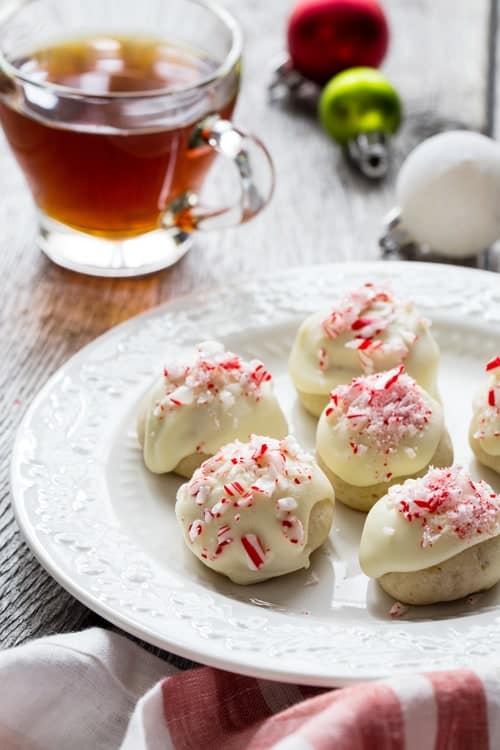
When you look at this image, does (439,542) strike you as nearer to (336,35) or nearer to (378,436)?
(378,436)

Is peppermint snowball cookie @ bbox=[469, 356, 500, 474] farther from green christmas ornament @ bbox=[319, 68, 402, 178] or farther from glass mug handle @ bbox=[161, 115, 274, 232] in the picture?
green christmas ornament @ bbox=[319, 68, 402, 178]

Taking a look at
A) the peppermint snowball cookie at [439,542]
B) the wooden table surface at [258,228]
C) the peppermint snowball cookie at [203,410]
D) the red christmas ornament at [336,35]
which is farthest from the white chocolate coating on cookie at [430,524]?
the red christmas ornament at [336,35]

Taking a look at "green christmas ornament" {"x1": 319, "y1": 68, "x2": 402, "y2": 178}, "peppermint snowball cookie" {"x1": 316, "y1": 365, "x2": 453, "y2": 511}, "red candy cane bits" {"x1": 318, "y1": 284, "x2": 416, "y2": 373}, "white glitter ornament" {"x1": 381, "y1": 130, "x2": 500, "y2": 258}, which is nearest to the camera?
"peppermint snowball cookie" {"x1": 316, "y1": 365, "x2": 453, "y2": 511}

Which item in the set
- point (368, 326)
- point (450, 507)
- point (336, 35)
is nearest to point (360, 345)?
point (368, 326)

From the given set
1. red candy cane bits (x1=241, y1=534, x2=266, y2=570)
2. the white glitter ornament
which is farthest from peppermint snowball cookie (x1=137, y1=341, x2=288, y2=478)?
A: the white glitter ornament

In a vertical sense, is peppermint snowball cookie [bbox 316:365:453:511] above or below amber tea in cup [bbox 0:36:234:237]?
below

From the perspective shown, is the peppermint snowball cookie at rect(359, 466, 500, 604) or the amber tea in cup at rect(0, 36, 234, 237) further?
the amber tea in cup at rect(0, 36, 234, 237)

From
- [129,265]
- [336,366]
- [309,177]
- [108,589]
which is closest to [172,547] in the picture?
[108,589]
